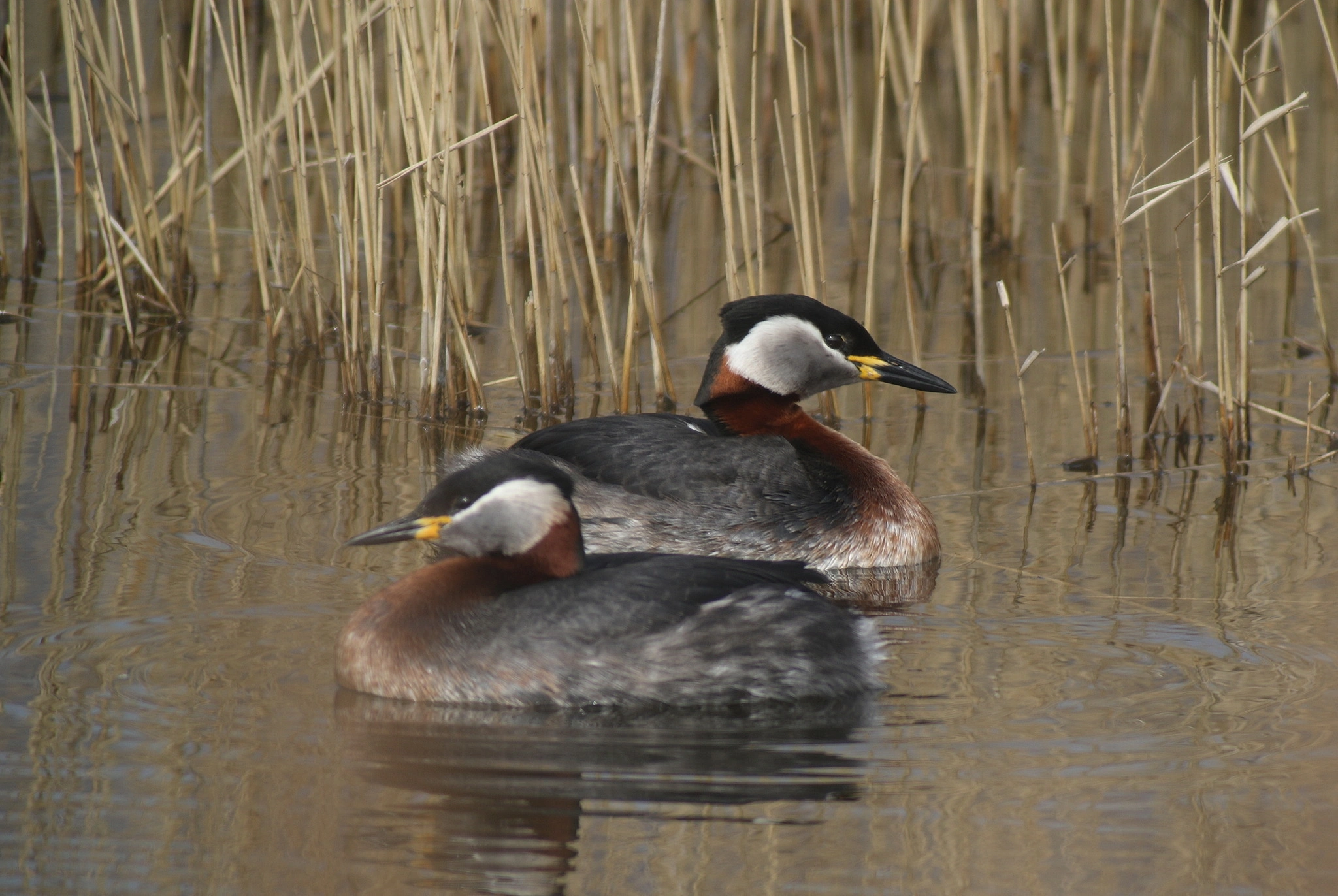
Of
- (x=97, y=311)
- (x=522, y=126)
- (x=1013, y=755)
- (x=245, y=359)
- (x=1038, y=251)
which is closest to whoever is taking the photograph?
(x=1013, y=755)

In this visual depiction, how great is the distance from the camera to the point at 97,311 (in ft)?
28.8

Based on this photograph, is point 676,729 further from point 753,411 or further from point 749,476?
point 753,411

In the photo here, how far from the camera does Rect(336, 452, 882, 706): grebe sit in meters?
4.46

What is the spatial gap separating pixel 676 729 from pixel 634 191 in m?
6.78

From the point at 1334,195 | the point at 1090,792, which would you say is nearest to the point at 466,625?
the point at 1090,792

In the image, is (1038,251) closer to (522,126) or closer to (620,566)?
(522,126)

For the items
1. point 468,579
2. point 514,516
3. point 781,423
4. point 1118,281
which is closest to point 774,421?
point 781,423

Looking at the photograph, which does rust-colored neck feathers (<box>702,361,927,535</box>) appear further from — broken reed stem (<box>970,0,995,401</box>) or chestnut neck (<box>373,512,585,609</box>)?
chestnut neck (<box>373,512,585,609</box>)

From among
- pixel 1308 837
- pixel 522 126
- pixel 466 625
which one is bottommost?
pixel 1308 837

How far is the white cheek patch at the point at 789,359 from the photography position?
638 centimetres

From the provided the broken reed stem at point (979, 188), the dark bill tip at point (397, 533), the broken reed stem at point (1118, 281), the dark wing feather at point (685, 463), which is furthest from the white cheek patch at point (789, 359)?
the dark bill tip at point (397, 533)

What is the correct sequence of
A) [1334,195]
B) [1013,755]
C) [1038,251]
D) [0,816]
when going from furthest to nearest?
[1334,195], [1038,251], [1013,755], [0,816]

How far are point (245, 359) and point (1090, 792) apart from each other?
210 inches

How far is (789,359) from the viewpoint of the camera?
254 inches
